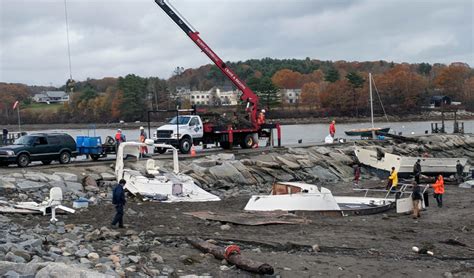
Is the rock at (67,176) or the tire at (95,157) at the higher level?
the tire at (95,157)

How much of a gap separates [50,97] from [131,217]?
151 m

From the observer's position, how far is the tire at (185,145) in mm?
33438

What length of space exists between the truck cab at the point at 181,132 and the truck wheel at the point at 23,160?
836 cm

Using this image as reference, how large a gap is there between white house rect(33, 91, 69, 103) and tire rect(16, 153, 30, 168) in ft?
430

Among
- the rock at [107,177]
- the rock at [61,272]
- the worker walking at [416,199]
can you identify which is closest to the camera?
the rock at [61,272]

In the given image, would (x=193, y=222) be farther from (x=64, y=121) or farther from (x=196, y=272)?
(x=64, y=121)

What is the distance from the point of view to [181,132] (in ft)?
109

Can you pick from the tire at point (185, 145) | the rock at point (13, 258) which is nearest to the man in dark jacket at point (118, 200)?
the rock at point (13, 258)

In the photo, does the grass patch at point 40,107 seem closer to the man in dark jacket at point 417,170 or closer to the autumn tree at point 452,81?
the autumn tree at point 452,81

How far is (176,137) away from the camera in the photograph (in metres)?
33.2

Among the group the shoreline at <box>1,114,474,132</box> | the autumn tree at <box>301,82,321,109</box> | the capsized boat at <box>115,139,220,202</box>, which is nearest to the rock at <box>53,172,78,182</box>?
the capsized boat at <box>115,139,220,202</box>

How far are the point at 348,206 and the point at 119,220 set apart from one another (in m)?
10.0

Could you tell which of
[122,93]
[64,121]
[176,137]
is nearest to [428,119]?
[122,93]

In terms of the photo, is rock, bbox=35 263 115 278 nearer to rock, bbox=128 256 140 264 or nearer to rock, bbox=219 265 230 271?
rock, bbox=128 256 140 264
